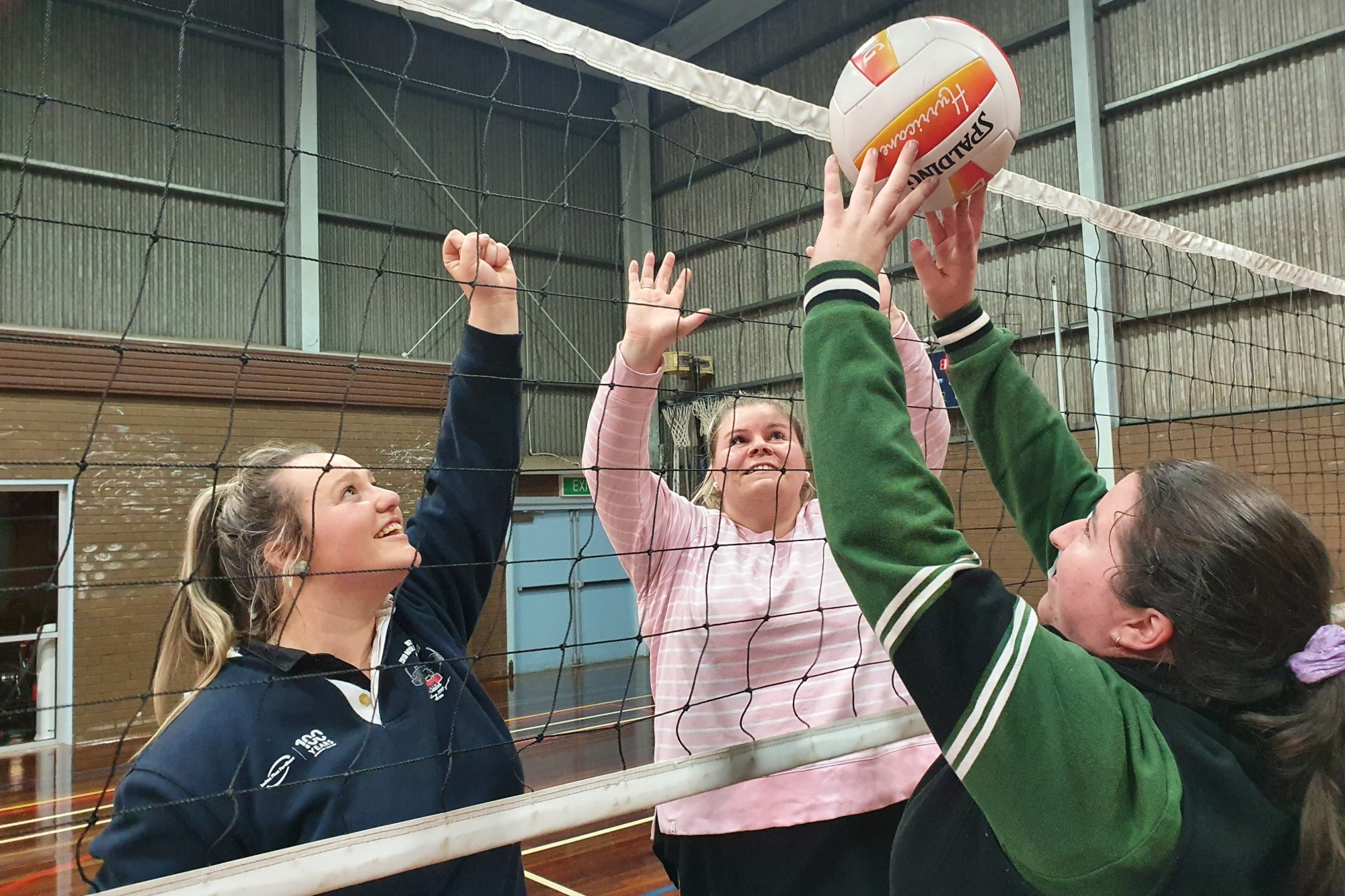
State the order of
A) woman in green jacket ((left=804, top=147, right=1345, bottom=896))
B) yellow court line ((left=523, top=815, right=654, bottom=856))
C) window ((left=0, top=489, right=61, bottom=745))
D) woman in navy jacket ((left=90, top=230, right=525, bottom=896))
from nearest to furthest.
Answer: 1. woman in green jacket ((left=804, top=147, right=1345, bottom=896))
2. woman in navy jacket ((left=90, top=230, right=525, bottom=896))
3. yellow court line ((left=523, top=815, right=654, bottom=856))
4. window ((left=0, top=489, right=61, bottom=745))

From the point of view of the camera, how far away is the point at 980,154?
5.15 feet

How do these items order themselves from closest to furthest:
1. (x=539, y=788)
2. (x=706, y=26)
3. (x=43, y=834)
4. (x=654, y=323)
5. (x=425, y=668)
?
1. (x=425, y=668)
2. (x=654, y=323)
3. (x=539, y=788)
4. (x=43, y=834)
5. (x=706, y=26)

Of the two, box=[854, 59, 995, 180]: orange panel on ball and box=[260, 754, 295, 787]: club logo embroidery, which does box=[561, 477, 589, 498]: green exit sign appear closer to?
box=[854, 59, 995, 180]: orange panel on ball

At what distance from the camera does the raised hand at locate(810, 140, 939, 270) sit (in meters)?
1.11

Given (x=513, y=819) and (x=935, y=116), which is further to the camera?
(x=935, y=116)

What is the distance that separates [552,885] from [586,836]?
776mm

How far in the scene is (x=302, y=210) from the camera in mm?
9711

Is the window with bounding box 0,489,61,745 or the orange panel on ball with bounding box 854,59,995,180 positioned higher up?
the orange panel on ball with bounding box 854,59,995,180

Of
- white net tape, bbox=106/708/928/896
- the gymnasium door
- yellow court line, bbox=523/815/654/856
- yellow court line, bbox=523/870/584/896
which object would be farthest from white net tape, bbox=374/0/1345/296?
the gymnasium door

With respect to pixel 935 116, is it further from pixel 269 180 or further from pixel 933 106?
pixel 269 180

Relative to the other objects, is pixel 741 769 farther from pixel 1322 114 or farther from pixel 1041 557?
pixel 1322 114

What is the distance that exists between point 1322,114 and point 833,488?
29.7 feet

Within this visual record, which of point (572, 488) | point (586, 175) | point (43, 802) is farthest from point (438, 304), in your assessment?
point (43, 802)

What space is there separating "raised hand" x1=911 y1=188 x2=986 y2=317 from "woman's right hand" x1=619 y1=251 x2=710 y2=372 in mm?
422
